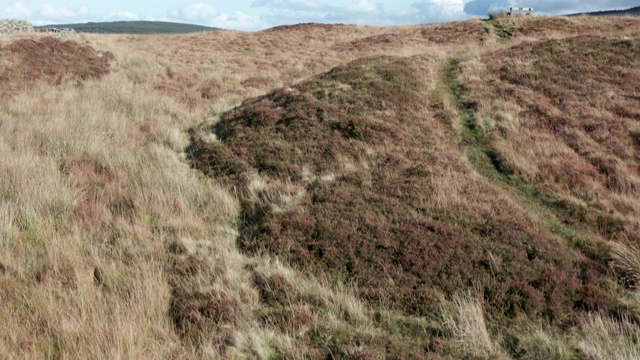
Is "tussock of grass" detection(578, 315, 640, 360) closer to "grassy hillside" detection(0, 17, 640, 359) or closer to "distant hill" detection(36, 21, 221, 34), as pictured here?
"grassy hillside" detection(0, 17, 640, 359)

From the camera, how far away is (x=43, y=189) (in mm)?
8633

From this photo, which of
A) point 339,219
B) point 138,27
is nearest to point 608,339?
point 339,219

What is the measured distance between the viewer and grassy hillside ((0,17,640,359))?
5.20 m

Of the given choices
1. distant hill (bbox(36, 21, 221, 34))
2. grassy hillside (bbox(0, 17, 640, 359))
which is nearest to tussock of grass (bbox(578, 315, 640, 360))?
grassy hillside (bbox(0, 17, 640, 359))

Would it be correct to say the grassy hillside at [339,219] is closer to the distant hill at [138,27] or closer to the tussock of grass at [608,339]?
the tussock of grass at [608,339]

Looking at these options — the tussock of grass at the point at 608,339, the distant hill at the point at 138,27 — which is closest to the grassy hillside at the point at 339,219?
the tussock of grass at the point at 608,339

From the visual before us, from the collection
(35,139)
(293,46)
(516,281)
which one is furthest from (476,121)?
(293,46)

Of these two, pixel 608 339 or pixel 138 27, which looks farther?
pixel 138 27

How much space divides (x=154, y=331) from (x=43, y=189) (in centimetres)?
517

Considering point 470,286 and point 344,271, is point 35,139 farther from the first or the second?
point 470,286

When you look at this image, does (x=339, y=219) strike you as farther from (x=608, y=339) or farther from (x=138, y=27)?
(x=138, y=27)

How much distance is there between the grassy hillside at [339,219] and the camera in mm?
5199

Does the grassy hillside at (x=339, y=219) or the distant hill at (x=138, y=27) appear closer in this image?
the grassy hillside at (x=339, y=219)

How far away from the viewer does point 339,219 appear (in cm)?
805
